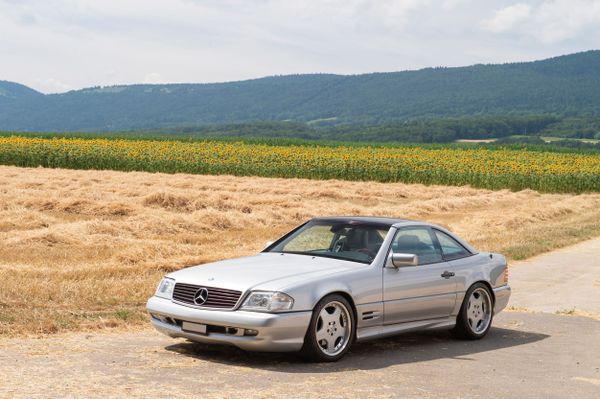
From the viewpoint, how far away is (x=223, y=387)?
7902mm

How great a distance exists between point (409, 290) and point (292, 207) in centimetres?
1873

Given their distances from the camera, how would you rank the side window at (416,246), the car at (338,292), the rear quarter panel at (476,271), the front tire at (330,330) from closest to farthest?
1. the car at (338,292)
2. the front tire at (330,330)
3. the side window at (416,246)
4. the rear quarter panel at (476,271)

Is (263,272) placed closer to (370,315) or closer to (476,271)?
(370,315)

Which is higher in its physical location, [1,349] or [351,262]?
[351,262]

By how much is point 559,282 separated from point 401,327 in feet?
21.6

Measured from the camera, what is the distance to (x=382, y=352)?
998cm

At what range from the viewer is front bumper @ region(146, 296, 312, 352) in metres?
8.67

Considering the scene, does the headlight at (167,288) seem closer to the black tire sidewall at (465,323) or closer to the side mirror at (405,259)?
the side mirror at (405,259)

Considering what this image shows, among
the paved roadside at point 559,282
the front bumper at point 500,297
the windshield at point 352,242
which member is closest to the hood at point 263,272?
the windshield at point 352,242

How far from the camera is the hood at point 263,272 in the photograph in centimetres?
896

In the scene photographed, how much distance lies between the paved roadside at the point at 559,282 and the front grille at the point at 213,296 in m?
5.73

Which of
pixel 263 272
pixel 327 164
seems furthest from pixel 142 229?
pixel 327 164

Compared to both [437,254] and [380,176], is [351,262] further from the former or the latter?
[380,176]

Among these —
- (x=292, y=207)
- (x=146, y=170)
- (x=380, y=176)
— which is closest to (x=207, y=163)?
(x=146, y=170)
